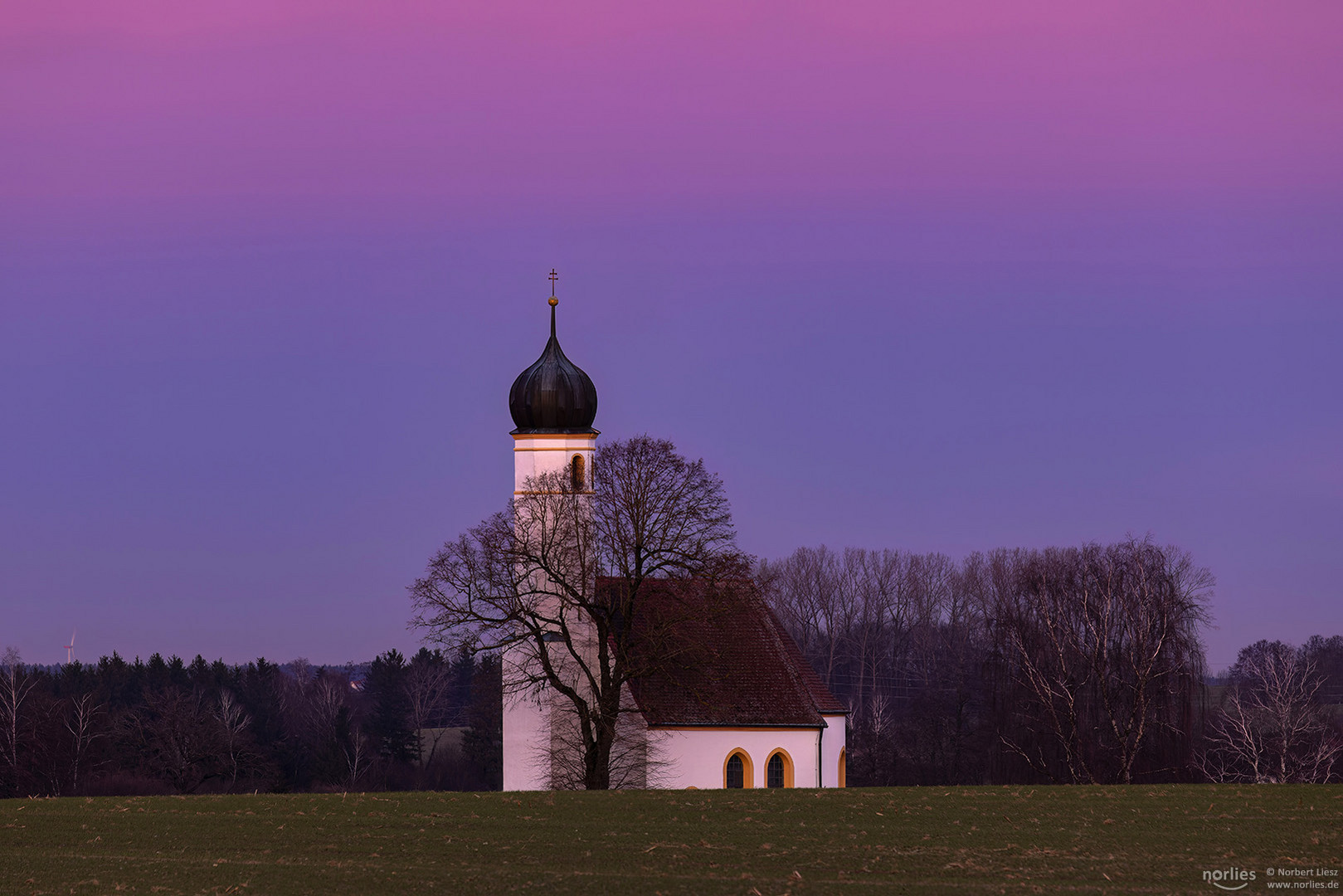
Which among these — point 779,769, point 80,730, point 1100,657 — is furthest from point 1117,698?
point 80,730

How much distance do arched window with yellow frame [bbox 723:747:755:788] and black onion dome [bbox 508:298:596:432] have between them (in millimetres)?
10938

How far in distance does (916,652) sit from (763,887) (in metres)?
84.5

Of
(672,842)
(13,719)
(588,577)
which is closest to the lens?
(672,842)

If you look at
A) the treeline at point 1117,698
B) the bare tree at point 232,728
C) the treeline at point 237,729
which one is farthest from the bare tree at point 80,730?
the treeline at point 1117,698

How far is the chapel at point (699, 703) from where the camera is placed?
142 ft

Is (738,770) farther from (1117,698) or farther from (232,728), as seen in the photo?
(232,728)

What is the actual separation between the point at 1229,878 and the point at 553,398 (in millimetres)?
32184

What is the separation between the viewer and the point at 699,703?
144 feet

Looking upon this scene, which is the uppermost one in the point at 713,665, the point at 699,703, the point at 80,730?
the point at 713,665

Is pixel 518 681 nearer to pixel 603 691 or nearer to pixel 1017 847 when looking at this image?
pixel 603 691

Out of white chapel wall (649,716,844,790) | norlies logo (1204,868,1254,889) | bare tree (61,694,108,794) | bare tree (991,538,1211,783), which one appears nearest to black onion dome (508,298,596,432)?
white chapel wall (649,716,844,790)

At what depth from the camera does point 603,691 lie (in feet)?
138

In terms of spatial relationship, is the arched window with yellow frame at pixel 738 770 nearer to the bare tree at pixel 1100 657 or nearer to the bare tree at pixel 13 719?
the bare tree at pixel 1100 657

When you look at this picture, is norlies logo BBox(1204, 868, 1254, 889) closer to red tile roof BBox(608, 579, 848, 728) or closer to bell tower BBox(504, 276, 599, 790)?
red tile roof BBox(608, 579, 848, 728)
